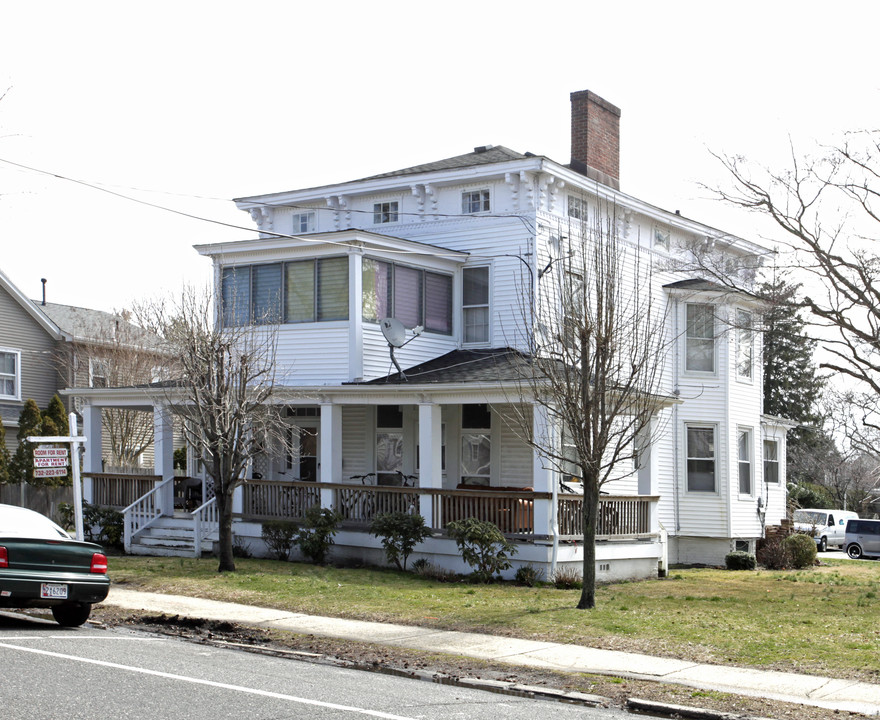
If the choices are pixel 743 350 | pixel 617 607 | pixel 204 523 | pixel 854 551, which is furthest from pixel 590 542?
pixel 854 551

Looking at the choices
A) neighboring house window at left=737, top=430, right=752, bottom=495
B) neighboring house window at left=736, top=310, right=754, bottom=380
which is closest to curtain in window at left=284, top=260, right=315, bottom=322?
neighboring house window at left=736, top=310, right=754, bottom=380

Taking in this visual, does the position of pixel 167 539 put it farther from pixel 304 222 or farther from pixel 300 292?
pixel 304 222

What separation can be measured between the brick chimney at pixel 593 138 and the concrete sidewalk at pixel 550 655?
51.0ft

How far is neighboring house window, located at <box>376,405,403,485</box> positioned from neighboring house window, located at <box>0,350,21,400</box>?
729 inches

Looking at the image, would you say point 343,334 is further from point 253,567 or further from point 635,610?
point 635,610

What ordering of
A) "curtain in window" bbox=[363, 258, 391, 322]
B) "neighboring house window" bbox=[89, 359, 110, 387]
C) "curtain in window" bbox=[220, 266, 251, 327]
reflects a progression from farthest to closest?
"neighboring house window" bbox=[89, 359, 110, 387]
"curtain in window" bbox=[220, 266, 251, 327]
"curtain in window" bbox=[363, 258, 391, 322]

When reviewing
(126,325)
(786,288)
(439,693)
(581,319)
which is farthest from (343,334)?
(126,325)

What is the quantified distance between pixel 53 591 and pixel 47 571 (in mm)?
243

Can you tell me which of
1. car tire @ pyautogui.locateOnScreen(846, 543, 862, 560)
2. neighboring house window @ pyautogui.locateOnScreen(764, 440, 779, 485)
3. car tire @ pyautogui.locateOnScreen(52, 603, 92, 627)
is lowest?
car tire @ pyautogui.locateOnScreen(846, 543, 862, 560)

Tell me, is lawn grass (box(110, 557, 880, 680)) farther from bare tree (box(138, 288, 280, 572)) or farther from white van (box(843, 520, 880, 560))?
white van (box(843, 520, 880, 560))

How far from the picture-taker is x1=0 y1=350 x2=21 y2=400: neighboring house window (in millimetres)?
38000

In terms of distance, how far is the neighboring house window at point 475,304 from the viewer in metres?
24.9

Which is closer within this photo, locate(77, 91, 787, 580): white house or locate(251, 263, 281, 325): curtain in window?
locate(77, 91, 787, 580): white house

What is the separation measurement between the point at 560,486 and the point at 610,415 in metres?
4.82
